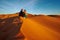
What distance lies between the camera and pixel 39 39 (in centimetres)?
731

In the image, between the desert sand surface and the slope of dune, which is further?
the desert sand surface

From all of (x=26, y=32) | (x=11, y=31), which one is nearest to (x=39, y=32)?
(x=26, y=32)

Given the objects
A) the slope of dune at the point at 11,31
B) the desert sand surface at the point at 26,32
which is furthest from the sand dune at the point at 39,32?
the slope of dune at the point at 11,31

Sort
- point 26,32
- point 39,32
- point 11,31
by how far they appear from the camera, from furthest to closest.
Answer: point 39,32 → point 11,31 → point 26,32

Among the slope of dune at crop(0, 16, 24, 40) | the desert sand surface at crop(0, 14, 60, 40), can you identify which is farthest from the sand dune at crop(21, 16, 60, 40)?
the slope of dune at crop(0, 16, 24, 40)

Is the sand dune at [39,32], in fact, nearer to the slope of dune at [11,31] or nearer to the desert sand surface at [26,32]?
the desert sand surface at [26,32]

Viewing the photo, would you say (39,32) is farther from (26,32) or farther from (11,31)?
(11,31)

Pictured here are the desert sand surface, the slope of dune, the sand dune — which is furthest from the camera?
the sand dune

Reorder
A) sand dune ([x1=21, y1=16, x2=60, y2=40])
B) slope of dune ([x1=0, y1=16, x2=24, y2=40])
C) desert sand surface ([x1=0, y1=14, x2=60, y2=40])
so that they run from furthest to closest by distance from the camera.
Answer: sand dune ([x1=21, y1=16, x2=60, y2=40]) < desert sand surface ([x1=0, y1=14, x2=60, y2=40]) < slope of dune ([x1=0, y1=16, x2=24, y2=40])

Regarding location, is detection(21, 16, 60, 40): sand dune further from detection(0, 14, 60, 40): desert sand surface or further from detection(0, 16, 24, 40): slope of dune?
detection(0, 16, 24, 40): slope of dune

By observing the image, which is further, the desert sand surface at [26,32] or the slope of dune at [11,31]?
the desert sand surface at [26,32]

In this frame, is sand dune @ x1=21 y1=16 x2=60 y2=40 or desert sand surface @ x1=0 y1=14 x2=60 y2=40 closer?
desert sand surface @ x1=0 y1=14 x2=60 y2=40

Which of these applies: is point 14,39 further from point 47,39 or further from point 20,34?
point 47,39

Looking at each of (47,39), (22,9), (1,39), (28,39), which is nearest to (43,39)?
(47,39)
